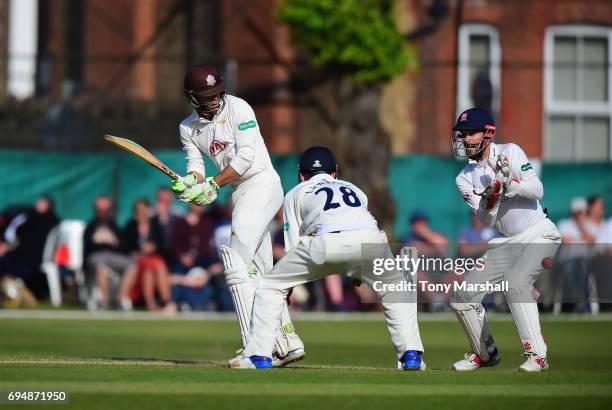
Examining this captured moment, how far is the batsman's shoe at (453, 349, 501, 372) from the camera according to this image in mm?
11094

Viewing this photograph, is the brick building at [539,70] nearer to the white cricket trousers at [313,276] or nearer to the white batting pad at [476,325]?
the white batting pad at [476,325]

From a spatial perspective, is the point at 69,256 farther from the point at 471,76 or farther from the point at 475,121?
the point at 475,121

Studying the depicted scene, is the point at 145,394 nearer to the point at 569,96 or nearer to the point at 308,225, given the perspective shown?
the point at 308,225

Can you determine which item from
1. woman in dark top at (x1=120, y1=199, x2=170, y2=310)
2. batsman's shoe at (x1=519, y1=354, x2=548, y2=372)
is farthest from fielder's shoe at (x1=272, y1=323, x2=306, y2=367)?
woman in dark top at (x1=120, y1=199, x2=170, y2=310)

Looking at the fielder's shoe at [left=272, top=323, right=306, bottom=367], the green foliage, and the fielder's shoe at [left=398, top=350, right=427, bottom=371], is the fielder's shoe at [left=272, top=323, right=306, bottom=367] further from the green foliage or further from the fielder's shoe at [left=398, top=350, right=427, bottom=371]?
the green foliage

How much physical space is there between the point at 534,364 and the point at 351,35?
42.7 ft

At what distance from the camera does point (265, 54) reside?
2581 cm

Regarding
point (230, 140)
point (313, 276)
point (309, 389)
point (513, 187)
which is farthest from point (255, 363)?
point (513, 187)

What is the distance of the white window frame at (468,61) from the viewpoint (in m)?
25.7

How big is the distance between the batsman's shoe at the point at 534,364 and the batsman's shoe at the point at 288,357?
5.97 ft

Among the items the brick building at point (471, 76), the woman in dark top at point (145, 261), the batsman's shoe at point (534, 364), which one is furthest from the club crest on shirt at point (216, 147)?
the brick building at point (471, 76)

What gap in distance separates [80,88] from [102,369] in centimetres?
1955

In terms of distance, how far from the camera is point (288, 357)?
1101 cm

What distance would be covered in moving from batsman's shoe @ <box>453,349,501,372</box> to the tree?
442 inches
